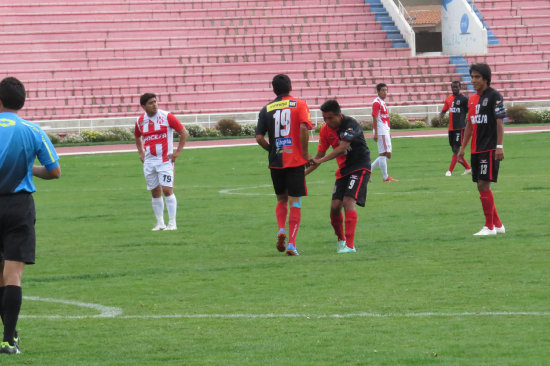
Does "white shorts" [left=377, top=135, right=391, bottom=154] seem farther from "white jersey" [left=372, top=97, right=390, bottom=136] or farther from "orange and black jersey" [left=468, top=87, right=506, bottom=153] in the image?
"orange and black jersey" [left=468, top=87, right=506, bottom=153]

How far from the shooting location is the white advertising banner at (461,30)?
48.1 m

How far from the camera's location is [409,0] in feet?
178

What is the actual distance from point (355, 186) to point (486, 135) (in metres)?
2.00

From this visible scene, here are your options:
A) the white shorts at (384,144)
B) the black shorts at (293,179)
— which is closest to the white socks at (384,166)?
the white shorts at (384,144)

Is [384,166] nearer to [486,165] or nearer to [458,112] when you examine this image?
[458,112]

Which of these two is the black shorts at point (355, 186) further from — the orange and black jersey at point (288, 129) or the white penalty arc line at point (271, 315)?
the white penalty arc line at point (271, 315)

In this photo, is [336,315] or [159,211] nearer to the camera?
[336,315]

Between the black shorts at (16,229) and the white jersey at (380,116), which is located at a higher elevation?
the black shorts at (16,229)

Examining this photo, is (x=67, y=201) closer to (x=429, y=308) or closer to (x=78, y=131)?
(x=429, y=308)

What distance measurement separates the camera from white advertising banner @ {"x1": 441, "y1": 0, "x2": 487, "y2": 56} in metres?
48.1

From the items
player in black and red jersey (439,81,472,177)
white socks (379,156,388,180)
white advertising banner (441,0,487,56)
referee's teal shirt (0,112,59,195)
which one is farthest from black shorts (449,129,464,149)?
white advertising banner (441,0,487,56)

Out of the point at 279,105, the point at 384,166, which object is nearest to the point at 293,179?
the point at 279,105

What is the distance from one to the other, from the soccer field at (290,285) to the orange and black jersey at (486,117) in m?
1.15

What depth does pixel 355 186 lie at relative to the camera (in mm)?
13000
